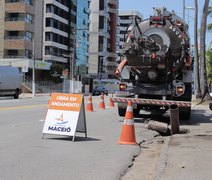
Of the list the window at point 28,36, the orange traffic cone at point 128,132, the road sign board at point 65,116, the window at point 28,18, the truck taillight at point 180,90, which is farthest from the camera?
the window at point 28,18

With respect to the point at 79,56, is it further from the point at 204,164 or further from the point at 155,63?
the point at 204,164

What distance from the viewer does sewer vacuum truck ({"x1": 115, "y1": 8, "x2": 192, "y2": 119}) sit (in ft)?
55.2

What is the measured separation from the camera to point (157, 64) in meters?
17.1

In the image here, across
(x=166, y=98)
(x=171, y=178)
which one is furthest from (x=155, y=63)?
(x=171, y=178)

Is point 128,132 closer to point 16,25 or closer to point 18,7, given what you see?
point 16,25

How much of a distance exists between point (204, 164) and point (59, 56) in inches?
3518

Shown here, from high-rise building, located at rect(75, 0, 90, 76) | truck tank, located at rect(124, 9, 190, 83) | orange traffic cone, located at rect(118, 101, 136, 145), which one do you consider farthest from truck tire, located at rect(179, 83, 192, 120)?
high-rise building, located at rect(75, 0, 90, 76)

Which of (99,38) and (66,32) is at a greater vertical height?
(99,38)

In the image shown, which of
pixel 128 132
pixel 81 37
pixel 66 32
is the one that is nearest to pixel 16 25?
pixel 66 32

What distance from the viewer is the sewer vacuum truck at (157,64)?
16.8 meters

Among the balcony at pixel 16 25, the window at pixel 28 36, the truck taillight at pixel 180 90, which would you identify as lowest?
the truck taillight at pixel 180 90

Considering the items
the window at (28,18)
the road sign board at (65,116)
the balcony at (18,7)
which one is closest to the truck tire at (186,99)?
the road sign board at (65,116)

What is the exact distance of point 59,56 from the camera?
317 feet

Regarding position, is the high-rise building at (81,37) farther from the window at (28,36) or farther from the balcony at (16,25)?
the balcony at (16,25)
